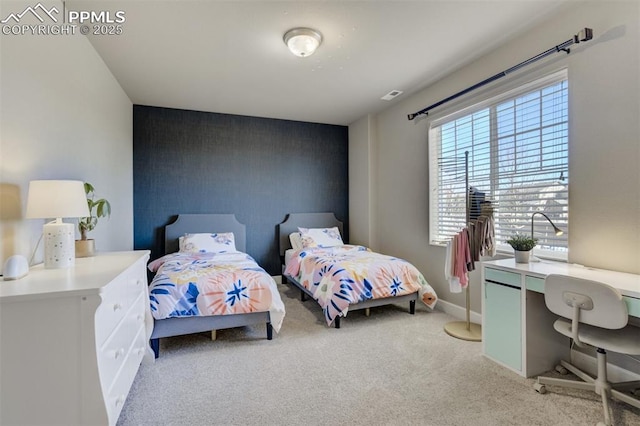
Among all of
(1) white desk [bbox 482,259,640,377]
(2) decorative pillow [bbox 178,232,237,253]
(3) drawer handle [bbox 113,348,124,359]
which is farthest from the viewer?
(2) decorative pillow [bbox 178,232,237,253]

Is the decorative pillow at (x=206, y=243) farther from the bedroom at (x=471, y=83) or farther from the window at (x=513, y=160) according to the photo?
the window at (x=513, y=160)

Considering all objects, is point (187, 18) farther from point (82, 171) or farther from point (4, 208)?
point (4, 208)

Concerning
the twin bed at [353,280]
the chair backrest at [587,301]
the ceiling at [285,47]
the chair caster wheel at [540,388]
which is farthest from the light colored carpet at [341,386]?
the ceiling at [285,47]

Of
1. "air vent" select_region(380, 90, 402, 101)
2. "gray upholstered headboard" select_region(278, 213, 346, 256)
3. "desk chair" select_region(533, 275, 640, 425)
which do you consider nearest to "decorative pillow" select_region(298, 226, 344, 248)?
"gray upholstered headboard" select_region(278, 213, 346, 256)

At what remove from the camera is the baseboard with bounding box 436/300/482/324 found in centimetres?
307

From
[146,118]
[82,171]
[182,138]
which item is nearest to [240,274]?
[82,171]

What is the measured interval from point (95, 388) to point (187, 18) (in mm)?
2470

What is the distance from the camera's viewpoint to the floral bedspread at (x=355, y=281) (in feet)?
9.77

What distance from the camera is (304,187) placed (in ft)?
16.8

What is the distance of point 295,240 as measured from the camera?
15.6 ft

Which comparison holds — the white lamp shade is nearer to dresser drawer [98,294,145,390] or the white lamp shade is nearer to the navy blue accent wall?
dresser drawer [98,294,145,390]

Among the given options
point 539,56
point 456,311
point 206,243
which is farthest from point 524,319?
point 206,243

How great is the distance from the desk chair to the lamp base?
9.12 feet

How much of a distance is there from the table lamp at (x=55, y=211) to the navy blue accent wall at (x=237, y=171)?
2.78 meters
